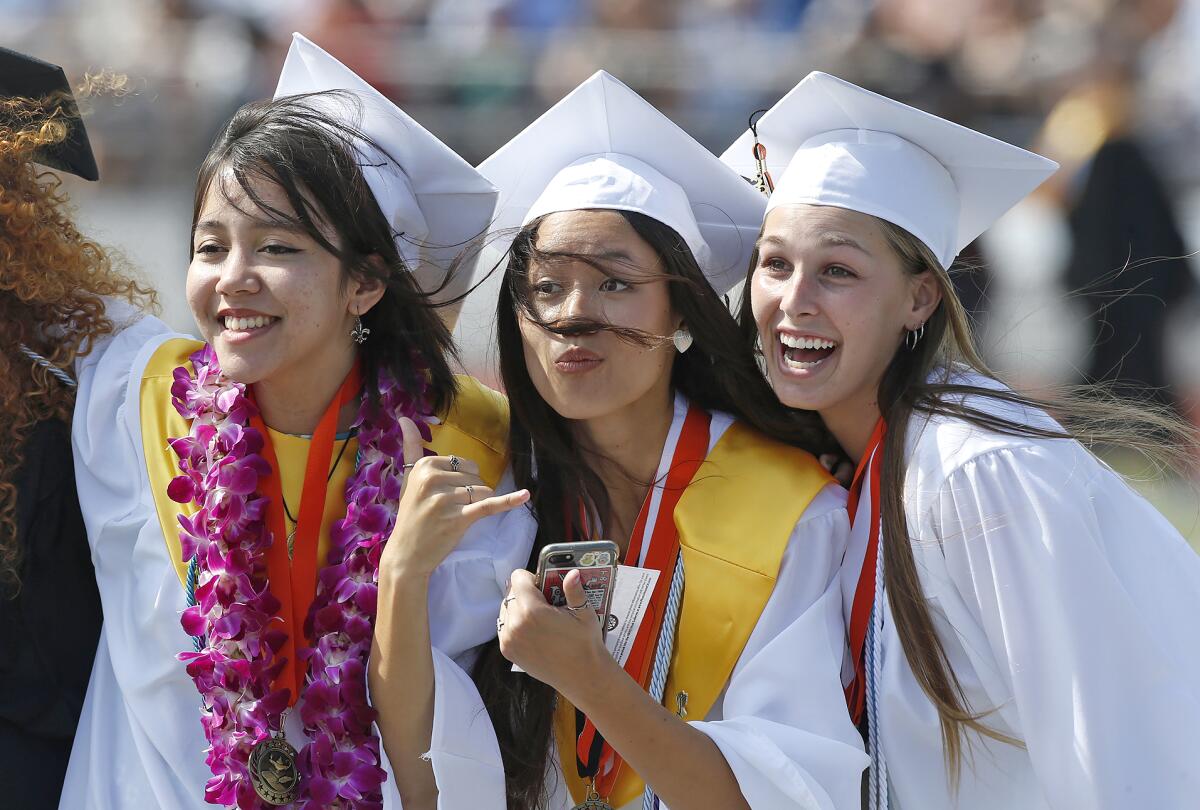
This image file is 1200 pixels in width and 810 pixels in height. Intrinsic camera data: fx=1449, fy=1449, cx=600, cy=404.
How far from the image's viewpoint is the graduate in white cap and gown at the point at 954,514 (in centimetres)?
285

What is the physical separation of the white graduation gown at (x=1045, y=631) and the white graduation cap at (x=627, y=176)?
0.71 metres

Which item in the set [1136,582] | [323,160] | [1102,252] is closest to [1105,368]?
[1102,252]

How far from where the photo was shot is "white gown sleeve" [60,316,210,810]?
125 inches

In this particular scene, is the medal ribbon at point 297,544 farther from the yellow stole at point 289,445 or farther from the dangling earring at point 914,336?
the dangling earring at point 914,336

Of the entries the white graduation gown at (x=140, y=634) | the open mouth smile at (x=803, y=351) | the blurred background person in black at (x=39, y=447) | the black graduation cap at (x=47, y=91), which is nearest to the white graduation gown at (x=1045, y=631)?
the open mouth smile at (x=803, y=351)

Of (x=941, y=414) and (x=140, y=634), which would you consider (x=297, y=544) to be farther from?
(x=941, y=414)

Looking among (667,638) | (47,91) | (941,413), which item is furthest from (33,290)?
(941,413)

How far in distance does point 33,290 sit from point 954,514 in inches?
83.0

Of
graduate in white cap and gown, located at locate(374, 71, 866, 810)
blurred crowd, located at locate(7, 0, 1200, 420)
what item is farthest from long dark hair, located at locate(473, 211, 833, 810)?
blurred crowd, located at locate(7, 0, 1200, 420)

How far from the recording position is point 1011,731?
3025mm

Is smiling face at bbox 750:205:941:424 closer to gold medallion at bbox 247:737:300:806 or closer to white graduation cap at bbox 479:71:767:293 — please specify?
white graduation cap at bbox 479:71:767:293

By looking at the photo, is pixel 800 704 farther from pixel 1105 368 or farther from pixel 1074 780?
pixel 1105 368

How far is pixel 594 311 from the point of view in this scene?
321 centimetres

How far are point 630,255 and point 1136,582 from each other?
50.6 inches
